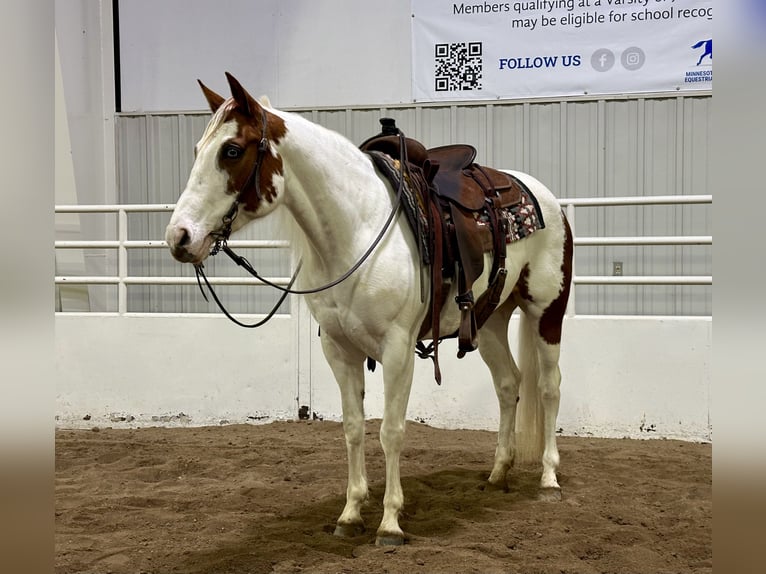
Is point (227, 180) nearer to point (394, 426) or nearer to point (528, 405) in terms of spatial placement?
point (394, 426)

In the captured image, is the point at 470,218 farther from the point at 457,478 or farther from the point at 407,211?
the point at 457,478

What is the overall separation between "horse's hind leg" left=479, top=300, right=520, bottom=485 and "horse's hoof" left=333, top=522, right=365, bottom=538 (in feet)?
2.91

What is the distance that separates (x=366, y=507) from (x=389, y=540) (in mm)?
504

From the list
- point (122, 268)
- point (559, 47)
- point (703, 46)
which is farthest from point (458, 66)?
point (122, 268)

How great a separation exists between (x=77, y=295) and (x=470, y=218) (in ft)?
17.9

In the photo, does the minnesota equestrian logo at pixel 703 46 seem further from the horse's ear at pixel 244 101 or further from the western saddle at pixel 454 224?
the horse's ear at pixel 244 101

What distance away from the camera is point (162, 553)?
2.43 metres

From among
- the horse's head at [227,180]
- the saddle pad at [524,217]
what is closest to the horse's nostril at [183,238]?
the horse's head at [227,180]

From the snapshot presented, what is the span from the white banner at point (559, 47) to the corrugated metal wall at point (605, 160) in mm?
206

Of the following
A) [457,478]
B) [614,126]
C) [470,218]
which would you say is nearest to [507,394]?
[457,478]

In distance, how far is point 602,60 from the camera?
656cm

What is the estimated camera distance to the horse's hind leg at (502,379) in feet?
10.9

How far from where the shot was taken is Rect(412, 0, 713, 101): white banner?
634cm

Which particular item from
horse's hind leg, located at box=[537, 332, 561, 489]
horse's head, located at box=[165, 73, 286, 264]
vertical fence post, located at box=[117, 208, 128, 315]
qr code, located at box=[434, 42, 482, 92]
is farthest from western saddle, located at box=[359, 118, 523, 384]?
qr code, located at box=[434, 42, 482, 92]
